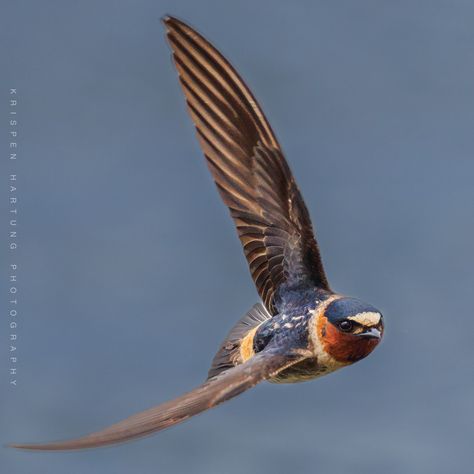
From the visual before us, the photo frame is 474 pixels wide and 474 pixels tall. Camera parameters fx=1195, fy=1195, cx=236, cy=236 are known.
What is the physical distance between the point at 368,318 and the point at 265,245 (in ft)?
1.54

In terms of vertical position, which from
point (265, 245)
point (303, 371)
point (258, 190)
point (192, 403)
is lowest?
point (192, 403)

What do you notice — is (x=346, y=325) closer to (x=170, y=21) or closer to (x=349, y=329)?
(x=349, y=329)

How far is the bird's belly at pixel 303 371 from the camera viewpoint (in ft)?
9.23

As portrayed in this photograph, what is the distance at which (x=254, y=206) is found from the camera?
121 inches

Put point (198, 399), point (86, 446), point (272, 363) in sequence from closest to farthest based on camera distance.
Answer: point (86, 446), point (198, 399), point (272, 363)

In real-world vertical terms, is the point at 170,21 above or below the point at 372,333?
above

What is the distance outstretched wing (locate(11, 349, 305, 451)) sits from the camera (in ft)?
7.13

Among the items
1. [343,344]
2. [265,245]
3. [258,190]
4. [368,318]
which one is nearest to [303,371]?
[343,344]

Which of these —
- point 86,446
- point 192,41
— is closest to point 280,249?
point 192,41

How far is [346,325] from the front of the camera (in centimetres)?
273

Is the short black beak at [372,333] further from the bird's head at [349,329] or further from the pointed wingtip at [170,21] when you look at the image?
the pointed wingtip at [170,21]

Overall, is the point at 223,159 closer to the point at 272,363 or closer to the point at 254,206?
the point at 254,206

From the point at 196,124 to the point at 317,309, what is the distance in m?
0.55

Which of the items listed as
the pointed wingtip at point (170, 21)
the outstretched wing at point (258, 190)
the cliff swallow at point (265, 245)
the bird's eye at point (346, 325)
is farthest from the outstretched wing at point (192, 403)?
the pointed wingtip at point (170, 21)
